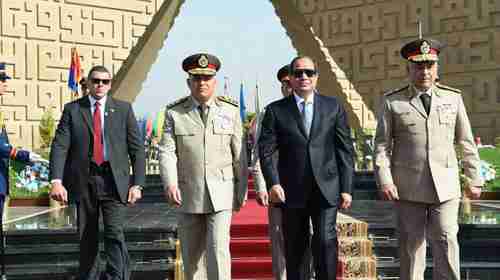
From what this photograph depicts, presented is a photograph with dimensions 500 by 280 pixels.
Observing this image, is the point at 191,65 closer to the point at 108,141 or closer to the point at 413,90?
the point at 108,141

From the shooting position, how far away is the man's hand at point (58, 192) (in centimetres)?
411

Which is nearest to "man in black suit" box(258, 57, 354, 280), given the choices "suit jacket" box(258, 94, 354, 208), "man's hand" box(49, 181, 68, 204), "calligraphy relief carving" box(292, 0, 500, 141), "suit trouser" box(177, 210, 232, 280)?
"suit jacket" box(258, 94, 354, 208)

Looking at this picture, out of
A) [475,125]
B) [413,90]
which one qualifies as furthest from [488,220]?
[475,125]

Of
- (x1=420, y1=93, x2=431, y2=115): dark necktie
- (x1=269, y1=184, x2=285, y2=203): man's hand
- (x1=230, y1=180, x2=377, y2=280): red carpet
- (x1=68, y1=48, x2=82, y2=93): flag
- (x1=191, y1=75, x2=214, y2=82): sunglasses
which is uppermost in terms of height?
(x1=68, y1=48, x2=82, y2=93): flag

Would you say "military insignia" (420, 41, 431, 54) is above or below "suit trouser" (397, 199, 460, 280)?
above

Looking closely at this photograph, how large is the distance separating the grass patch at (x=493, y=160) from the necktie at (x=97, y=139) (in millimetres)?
8047

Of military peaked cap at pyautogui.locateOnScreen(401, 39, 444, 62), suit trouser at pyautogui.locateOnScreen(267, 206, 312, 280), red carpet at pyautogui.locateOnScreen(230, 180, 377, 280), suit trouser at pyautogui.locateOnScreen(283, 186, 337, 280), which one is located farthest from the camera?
red carpet at pyautogui.locateOnScreen(230, 180, 377, 280)

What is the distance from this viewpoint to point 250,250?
18.9 ft

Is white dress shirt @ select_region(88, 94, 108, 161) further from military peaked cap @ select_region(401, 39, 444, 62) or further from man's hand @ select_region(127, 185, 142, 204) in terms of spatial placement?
military peaked cap @ select_region(401, 39, 444, 62)

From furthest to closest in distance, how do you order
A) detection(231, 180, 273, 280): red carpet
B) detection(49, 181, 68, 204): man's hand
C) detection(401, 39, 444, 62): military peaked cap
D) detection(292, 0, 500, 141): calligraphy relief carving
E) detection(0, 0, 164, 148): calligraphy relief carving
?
1. detection(292, 0, 500, 141): calligraphy relief carving
2. detection(0, 0, 164, 148): calligraphy relief carving
3. detection(231, 180, 273, 280): red carpet
4. detection(49, 181, 68, 204): man's hand
5. detection(401, 39, 444, 62): military peaked cap

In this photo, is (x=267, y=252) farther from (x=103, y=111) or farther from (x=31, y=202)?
(x=31, y=202)

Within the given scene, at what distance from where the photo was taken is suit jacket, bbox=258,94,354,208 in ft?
12.8

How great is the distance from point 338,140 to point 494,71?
1443 centimetres

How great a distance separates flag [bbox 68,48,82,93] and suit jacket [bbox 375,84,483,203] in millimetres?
12685
